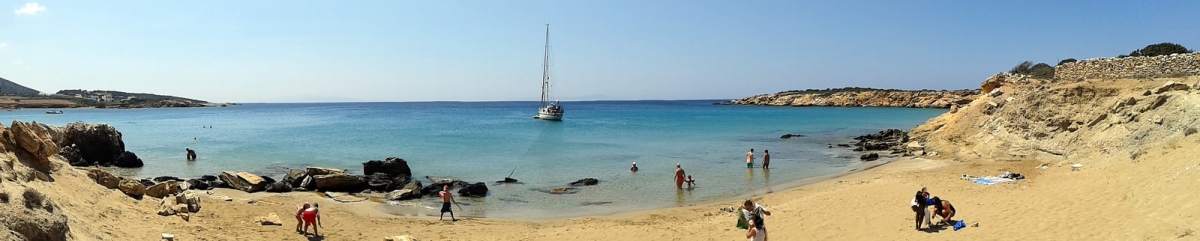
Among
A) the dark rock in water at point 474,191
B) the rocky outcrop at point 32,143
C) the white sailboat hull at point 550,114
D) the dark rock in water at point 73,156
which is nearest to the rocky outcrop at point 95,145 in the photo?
the dark rock in water at point 73,156

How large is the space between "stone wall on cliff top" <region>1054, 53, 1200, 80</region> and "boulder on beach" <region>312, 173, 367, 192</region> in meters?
28.2

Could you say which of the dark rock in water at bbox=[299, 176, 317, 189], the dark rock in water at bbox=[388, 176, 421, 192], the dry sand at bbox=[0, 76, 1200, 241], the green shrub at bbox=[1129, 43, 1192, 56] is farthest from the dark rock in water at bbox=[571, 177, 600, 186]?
the green shrub at bbox=[1129, 43, 1192, 56]

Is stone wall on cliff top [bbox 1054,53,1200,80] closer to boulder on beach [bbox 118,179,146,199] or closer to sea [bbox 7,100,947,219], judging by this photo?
sea [bbox 7,100,947,219]

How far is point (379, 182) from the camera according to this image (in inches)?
791

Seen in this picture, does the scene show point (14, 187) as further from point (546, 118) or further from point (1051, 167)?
point (546, 118)

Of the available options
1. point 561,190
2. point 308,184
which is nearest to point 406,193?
point 308,184

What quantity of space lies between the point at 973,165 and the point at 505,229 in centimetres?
1644

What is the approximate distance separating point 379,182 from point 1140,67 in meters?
28.8

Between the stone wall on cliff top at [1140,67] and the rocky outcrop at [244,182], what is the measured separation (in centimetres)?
3113

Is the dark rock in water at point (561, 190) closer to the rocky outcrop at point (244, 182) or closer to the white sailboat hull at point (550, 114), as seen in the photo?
the rocky outcrop at point (244, 182)

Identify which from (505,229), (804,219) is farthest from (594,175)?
(804,219)

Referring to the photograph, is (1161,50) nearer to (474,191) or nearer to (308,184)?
(474,191)

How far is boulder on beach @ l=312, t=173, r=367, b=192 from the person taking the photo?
62.6ft

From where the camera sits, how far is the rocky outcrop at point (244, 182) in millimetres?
18812
